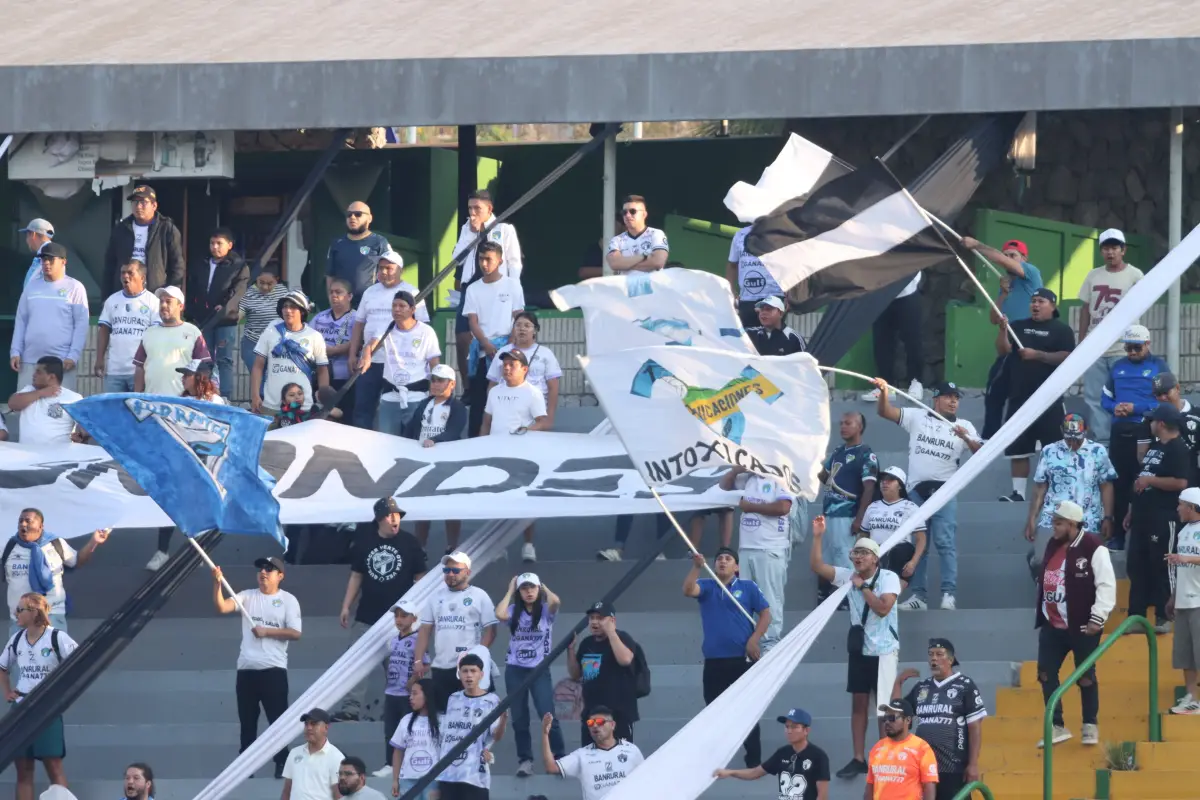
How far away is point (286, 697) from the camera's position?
50.0 feet

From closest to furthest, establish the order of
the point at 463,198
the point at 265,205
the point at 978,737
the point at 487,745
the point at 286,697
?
the point at 978,737 < the point at 487,745 < the point at 286,697 < the point at 463,198 < the point at 265,205

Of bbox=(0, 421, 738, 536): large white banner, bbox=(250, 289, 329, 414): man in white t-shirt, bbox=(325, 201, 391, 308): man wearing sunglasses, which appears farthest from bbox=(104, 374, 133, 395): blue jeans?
bbox=(325, 201, 391, 308): man wearing sunglasses

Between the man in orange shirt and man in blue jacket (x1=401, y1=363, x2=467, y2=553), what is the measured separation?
4.43 metres

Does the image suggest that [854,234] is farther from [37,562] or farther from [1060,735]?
[37,562]

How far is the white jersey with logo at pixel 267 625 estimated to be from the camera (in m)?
15.2

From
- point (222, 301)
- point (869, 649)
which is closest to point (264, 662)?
point (869, 649)

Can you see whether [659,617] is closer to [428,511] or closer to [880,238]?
[428,511]

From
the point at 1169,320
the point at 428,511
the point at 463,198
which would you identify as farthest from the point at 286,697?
the point at 1169,320

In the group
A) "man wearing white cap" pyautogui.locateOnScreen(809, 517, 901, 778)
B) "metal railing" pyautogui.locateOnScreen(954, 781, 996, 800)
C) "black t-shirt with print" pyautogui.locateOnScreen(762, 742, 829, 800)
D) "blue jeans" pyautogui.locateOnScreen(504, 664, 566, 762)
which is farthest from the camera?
"blue jeans" pyautogui.locateOnScreen(504, 664, 566, 762)

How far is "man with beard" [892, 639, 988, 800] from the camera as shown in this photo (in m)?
13.4

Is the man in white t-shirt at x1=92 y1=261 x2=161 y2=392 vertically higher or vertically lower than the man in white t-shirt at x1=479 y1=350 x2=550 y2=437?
higher

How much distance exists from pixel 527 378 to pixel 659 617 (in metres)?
1.96

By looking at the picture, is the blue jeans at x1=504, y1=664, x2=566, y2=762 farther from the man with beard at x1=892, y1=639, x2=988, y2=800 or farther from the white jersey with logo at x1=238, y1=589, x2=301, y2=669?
the man with beard at x1=892, y1=639, x2=988, y2=800

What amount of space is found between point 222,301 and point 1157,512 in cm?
742
